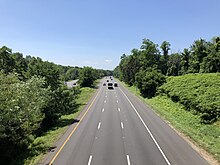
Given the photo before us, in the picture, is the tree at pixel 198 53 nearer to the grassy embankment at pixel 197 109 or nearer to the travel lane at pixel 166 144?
the grassy embankment at pixel 197 109

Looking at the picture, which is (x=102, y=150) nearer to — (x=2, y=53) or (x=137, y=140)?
(x=137, y=140)

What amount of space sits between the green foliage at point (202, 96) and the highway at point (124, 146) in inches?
204

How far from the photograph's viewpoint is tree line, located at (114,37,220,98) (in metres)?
52.6

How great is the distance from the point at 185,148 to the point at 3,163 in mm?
12593

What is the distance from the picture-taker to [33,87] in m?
21.8

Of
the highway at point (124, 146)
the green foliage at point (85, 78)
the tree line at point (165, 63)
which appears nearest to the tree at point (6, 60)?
the green foliage at point (85, 78)

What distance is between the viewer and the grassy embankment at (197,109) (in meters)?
18.6

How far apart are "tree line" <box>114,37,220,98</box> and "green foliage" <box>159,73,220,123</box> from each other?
412 inches

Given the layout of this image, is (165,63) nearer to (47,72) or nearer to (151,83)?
(151,83)

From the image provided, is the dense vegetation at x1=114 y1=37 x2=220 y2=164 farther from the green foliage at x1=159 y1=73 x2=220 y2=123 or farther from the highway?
the highway

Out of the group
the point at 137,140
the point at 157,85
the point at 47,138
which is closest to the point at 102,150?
the point at 137,140

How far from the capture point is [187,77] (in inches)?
1720

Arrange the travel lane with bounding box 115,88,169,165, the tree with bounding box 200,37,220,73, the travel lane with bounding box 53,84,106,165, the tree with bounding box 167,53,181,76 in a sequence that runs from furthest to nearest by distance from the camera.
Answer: the tree with bounding box 167,53,181,76, the tree with bounding box 200,37,220,73, the travel lane with bounding box 115,88,169,165, the travel lane with bounding box 53,84,106,165

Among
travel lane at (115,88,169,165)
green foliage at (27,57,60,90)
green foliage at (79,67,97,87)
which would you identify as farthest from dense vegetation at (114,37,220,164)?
green foliage at (79,67,97,87)
